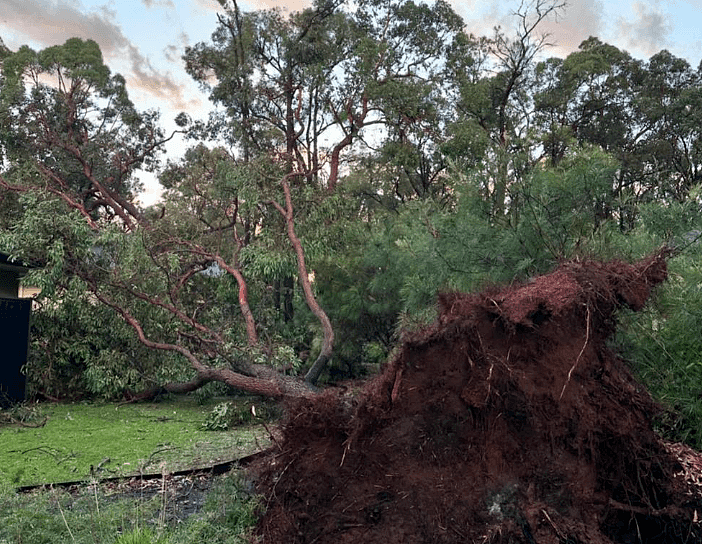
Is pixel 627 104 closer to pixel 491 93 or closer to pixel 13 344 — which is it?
pixel 491 93

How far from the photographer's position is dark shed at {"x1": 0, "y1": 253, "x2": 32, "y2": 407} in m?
10.1

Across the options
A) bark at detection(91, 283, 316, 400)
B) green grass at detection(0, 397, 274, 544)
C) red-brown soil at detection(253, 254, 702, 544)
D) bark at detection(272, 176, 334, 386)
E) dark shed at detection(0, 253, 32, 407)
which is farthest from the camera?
dark shed at detection(0, 253, 32, 407)

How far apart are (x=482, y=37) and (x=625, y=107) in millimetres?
5130

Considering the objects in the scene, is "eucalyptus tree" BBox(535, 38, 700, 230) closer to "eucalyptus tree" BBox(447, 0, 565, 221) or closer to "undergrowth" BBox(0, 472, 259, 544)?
"eucalyptus tree" BBox(447, 0, 565, 221)

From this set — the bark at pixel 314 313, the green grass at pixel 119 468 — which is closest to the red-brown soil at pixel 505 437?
the green grass at pixel 119 468

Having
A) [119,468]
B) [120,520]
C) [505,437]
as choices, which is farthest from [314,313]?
[505,437]

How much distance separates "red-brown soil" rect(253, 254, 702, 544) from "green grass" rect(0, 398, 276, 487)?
201cm

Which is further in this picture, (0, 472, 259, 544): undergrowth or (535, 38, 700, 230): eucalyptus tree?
(535, 38, 700, 230): eucalyptus tree

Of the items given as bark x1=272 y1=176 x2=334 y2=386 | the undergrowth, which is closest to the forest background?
bark x1=272 y1=176 x2=334 y2=386

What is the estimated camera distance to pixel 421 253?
845 centimetres

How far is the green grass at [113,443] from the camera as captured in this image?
6.61 meters

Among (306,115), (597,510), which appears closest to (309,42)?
(306,115)

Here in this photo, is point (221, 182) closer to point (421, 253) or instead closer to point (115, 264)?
point (115, 264)

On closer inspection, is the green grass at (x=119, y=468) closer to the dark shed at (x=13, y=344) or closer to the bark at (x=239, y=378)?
the bark at (x=239, y=378)
